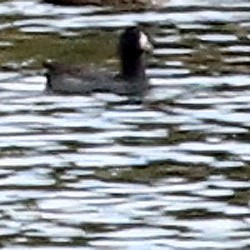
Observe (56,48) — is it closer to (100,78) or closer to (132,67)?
(132,67)

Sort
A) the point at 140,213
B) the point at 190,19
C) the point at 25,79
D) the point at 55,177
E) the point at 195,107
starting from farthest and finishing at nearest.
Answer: the point at 190,19, the point at 25,79, the point at 195,107, the point at 55,177, the point at 140,213

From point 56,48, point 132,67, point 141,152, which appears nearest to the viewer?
point 141,152

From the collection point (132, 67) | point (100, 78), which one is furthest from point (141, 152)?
point (132, 67)

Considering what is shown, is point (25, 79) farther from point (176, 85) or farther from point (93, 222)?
point (93, 222)

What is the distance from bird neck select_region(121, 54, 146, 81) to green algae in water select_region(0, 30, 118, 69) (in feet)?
1.34

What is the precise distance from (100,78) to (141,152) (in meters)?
3.41

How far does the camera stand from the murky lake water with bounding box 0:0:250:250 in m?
16.6

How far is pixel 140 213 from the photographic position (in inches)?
672

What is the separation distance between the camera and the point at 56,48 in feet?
80.2

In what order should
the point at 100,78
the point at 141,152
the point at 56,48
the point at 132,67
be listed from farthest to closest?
the point at 56,48, the point at 132,67, the point at 100,78, the point at 141,152

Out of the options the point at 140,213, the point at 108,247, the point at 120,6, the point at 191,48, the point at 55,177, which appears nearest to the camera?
the point at 108,247

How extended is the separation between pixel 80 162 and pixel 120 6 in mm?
8975

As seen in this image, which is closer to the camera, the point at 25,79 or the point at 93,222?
the point at 93,222

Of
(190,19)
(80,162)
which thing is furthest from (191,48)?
(80,162)
